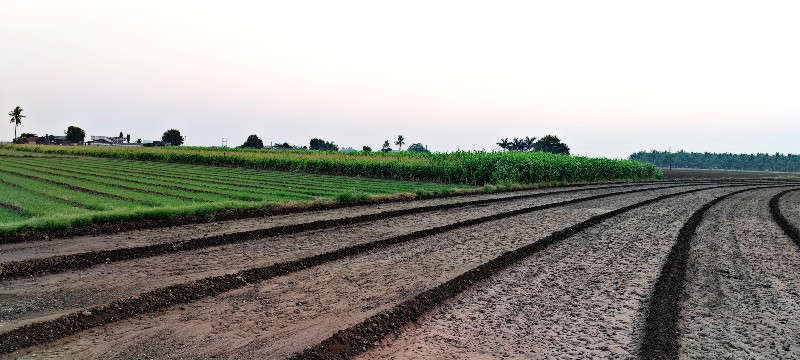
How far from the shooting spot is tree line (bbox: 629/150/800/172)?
493 feet

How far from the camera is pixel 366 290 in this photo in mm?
6184

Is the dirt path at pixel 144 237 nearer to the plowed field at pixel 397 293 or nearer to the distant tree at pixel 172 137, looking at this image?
the plowed field at pixel 397 293

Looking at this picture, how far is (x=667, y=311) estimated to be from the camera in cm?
555

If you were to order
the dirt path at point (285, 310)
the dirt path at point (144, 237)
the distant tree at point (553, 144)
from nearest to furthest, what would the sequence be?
the dirt path at point (285, 310)
the dirt path at point (144, 237)
the distant tree at point (553, 144)

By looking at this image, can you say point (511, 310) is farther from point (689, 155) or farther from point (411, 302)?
point (689, 155)

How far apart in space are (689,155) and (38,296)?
7432 inches

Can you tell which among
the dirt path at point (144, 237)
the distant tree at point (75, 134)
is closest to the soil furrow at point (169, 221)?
the dirt path at point (144, 237)

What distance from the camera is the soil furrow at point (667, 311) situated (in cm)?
452

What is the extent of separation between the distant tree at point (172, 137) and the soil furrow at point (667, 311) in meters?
116

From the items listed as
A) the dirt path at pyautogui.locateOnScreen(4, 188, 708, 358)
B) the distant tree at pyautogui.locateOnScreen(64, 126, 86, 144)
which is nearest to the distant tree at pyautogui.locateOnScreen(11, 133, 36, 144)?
the distant tree at pyautogui.locateOnScreen(64, 126, 86, 144)

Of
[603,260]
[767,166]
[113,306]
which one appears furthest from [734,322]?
[767,166]

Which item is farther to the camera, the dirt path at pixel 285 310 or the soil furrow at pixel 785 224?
the soil furrow at pixel 785 224

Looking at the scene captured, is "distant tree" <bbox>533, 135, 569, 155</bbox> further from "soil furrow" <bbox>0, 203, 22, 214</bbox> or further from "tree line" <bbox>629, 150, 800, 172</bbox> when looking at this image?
"soil furrow" <bbox>0, 203, 22, 214</bbox>

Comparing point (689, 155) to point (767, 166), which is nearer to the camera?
point (767, 166)
